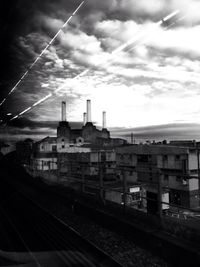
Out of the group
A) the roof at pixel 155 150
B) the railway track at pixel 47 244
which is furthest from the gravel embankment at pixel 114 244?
the roof at pixel 155 150

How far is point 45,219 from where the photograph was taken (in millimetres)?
7363

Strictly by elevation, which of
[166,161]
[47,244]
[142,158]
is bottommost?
[47,244]

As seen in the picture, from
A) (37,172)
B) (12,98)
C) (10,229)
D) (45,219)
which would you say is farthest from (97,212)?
(12,98)

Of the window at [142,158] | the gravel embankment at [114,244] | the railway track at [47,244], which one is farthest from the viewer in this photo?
the window at [142,158]

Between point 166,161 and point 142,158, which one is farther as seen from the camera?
point 142,158

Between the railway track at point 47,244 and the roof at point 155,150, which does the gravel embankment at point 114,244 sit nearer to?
the railway track at point 47,244

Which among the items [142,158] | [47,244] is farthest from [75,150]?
[47,244]

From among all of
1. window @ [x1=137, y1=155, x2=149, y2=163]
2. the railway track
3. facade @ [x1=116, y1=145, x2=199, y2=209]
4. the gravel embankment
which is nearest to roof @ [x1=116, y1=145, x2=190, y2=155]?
facade @ [x1=116, y1=145, x2=199, y2=209]

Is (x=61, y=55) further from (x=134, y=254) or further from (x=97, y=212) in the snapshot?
(x=134, y=254)

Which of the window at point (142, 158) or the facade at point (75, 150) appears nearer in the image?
the facade at point (75, 150)

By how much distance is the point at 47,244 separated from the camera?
5387 millimetres

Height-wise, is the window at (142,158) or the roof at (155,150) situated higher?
the roof at (155,150)

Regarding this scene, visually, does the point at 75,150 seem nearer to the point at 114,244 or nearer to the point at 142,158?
the point at 142,158

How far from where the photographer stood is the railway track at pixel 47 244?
4519 millimetres
